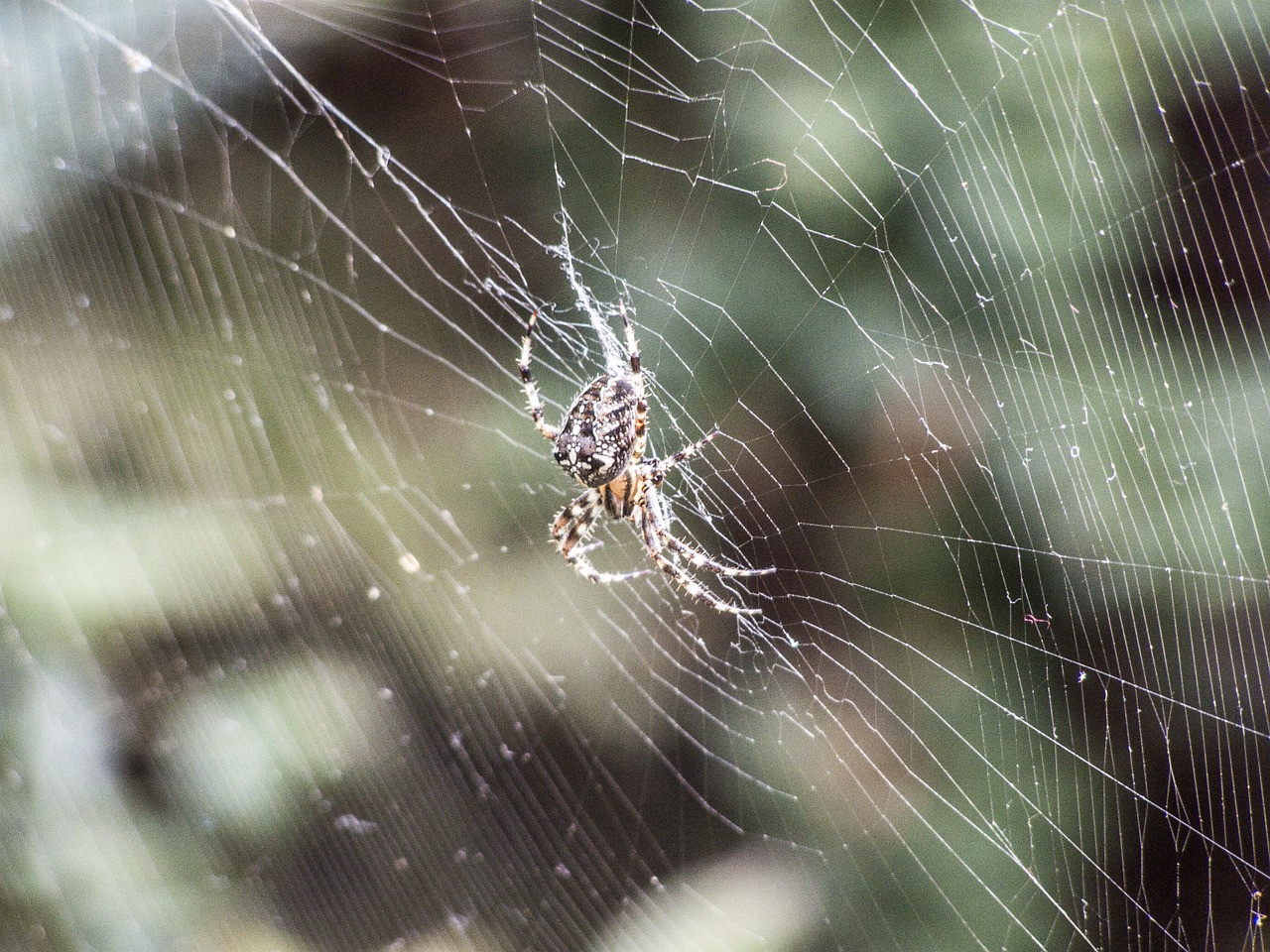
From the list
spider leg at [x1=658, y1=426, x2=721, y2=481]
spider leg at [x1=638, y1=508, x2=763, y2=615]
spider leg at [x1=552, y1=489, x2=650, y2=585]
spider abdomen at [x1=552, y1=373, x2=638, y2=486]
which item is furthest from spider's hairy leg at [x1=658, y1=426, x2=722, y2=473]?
spider leg at [x1=552, y1=489, x2=650, y2=585]

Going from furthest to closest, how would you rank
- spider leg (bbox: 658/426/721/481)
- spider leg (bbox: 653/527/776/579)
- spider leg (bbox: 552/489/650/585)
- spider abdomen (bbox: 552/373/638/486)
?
spider leg (bbox: 552/489/650/585)
spider leg (bbox: 653/527/776/579)
spider abdomen (bbox: 552/373/638/486)
spider leg (bbox: 658/426/721/481)

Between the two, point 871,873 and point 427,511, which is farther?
point 427,511

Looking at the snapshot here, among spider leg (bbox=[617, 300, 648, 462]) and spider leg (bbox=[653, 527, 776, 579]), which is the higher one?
spider leg (bbox=[617, 300, 648, 462])

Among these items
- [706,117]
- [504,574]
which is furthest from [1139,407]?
[504,574]

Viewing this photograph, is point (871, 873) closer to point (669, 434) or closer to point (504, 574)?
point (669, 434)

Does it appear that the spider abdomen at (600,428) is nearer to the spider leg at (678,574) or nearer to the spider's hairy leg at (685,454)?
the spider's hairy leg at (685,454)

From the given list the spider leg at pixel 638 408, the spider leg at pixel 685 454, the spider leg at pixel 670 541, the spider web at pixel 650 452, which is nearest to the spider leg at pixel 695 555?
the spider leg at pixel 670 541

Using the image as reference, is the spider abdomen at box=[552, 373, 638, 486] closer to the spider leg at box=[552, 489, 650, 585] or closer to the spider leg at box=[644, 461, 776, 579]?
the spider leg at box=[644, 461, 776, 579]
